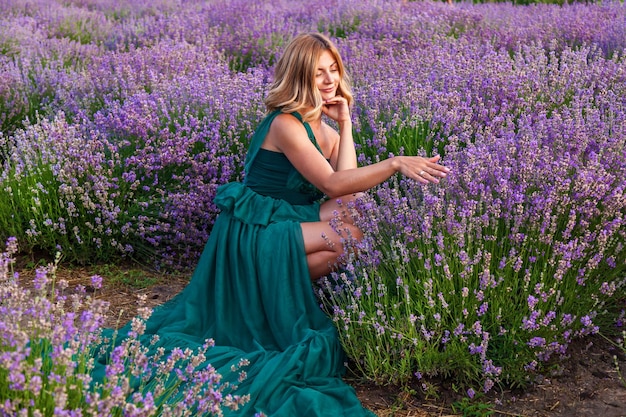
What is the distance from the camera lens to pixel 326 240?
3.13 m

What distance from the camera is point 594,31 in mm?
6227

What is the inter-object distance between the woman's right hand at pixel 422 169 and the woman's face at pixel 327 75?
617 millimetres

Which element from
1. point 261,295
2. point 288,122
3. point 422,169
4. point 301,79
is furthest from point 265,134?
point 422,169

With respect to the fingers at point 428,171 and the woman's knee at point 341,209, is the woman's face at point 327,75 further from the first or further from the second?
the fingers at point 428,171

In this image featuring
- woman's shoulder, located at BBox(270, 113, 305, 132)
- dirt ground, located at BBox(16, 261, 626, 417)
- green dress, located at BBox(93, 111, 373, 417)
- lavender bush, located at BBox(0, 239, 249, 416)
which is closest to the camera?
lavender bush, located at BBox(0, 239, 249, 416)

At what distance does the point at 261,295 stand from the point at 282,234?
0.95ft

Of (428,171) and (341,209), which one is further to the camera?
(341,209)

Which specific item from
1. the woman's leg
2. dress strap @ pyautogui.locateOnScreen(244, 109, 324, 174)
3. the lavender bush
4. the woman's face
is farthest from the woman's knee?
the lavender bush

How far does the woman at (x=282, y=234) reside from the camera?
122 inches

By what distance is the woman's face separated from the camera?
331 centimetres

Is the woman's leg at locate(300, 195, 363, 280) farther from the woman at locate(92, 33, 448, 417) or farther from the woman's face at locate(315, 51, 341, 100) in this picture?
the woman's face at locate(315, 51, 341, 100)

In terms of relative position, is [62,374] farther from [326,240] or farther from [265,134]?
[265,134]

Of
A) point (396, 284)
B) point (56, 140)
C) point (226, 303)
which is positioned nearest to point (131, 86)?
point (56, 140)

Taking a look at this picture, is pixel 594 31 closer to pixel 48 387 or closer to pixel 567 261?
pixel 567 261
